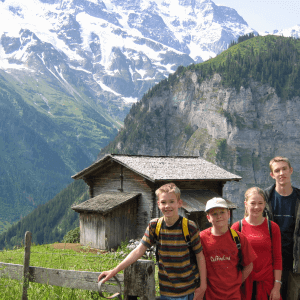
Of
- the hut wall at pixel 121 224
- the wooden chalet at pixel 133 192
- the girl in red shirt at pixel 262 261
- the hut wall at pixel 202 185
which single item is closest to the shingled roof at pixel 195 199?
the wooden chalet at pixel 133 192

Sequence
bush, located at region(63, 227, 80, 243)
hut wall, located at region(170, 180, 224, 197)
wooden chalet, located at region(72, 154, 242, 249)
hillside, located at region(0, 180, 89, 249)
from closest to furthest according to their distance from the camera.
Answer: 1. wooden chalet, located at region(72, 154, 242, 249)
2. hut wall, located at region(170, 180, 224, 197)
3. bush, located at region(63, 227, 80, 243)
4. hillside, located at region(0, 180, 89, 249)

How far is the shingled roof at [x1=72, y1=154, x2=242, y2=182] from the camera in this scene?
2047 centimetres

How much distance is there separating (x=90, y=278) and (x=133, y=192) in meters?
15.8

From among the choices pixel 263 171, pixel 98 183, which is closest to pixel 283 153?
pixel 263 171

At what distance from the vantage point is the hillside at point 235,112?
5089 inches

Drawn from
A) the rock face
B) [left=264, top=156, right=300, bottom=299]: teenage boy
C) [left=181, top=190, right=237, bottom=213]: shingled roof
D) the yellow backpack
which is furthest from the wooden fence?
the rock face

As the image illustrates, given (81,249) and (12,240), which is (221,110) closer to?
(12,240)

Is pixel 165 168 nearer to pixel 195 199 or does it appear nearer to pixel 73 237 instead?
pixel 195 199

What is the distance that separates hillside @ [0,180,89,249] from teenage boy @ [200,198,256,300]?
448 feet

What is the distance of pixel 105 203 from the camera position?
1955 cm

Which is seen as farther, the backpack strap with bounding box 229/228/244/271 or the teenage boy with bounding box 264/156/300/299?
the teenage boy with bounding box 264/156/300/299

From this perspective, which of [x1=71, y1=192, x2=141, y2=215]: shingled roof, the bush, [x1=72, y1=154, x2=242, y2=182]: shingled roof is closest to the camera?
[x1=71, y1=192, x2=141, y2=215]: shingled roof

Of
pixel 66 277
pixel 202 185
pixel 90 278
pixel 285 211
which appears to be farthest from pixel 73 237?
pixel 285 211

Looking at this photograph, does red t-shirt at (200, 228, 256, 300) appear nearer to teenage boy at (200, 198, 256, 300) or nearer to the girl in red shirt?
teenage boy at (200, 198, 256, 300)
